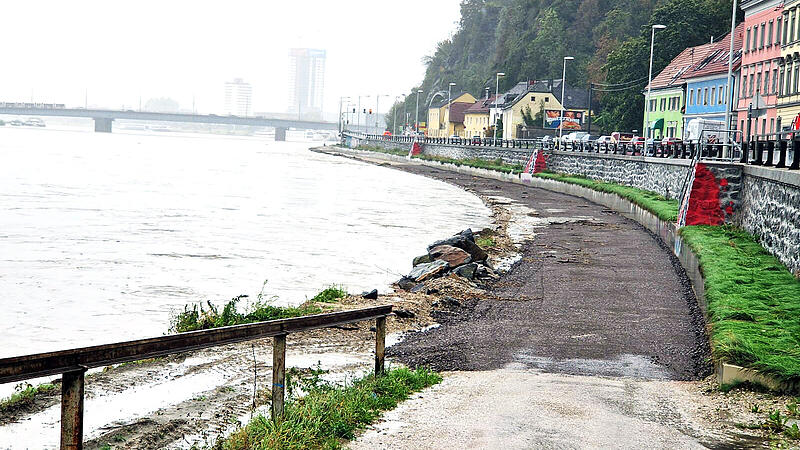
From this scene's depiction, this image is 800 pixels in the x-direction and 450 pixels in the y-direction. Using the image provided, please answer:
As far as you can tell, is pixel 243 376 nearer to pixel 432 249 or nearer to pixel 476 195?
pixel 432 249

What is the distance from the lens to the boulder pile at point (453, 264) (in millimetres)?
21000

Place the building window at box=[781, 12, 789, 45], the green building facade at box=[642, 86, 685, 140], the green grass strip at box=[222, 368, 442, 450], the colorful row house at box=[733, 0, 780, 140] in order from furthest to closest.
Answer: the green building facade at box=[642, 86, 685, 140] → the building window at box=[781, 12, 789, 45] → the colorful row house at box=[733, 0, 780, 140] → the green grass strip at box=[222, 368, 442, 450]

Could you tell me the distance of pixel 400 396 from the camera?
9375mm

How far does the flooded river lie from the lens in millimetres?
19234

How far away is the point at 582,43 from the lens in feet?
462

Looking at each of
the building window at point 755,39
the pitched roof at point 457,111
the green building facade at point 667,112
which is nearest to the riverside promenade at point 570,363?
the building window at point 755,39

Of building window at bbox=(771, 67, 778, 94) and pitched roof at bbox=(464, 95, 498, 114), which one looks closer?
building window at bbox=(771, 67, 778, 94)

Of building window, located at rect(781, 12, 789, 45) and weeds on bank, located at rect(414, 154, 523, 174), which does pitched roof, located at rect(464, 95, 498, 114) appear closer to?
weeds on bank, located at rect(414, 154, 523, 174)

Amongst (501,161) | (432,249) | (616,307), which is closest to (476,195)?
(501,161)

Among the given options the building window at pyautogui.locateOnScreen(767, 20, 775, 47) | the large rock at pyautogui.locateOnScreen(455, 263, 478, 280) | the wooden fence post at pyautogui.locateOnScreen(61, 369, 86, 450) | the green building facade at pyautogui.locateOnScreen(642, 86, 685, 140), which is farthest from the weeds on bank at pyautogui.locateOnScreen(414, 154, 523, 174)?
the wooden fence post at pyautogui.locateOnScreen(61, 369, 86, 450)

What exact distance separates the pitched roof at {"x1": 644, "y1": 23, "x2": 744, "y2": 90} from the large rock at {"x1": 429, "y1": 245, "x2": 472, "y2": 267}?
48497 millimetres

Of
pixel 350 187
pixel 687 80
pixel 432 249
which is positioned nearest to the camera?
pixel 432 249

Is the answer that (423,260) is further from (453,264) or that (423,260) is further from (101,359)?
(101,359)

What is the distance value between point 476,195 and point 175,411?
51.1 m
